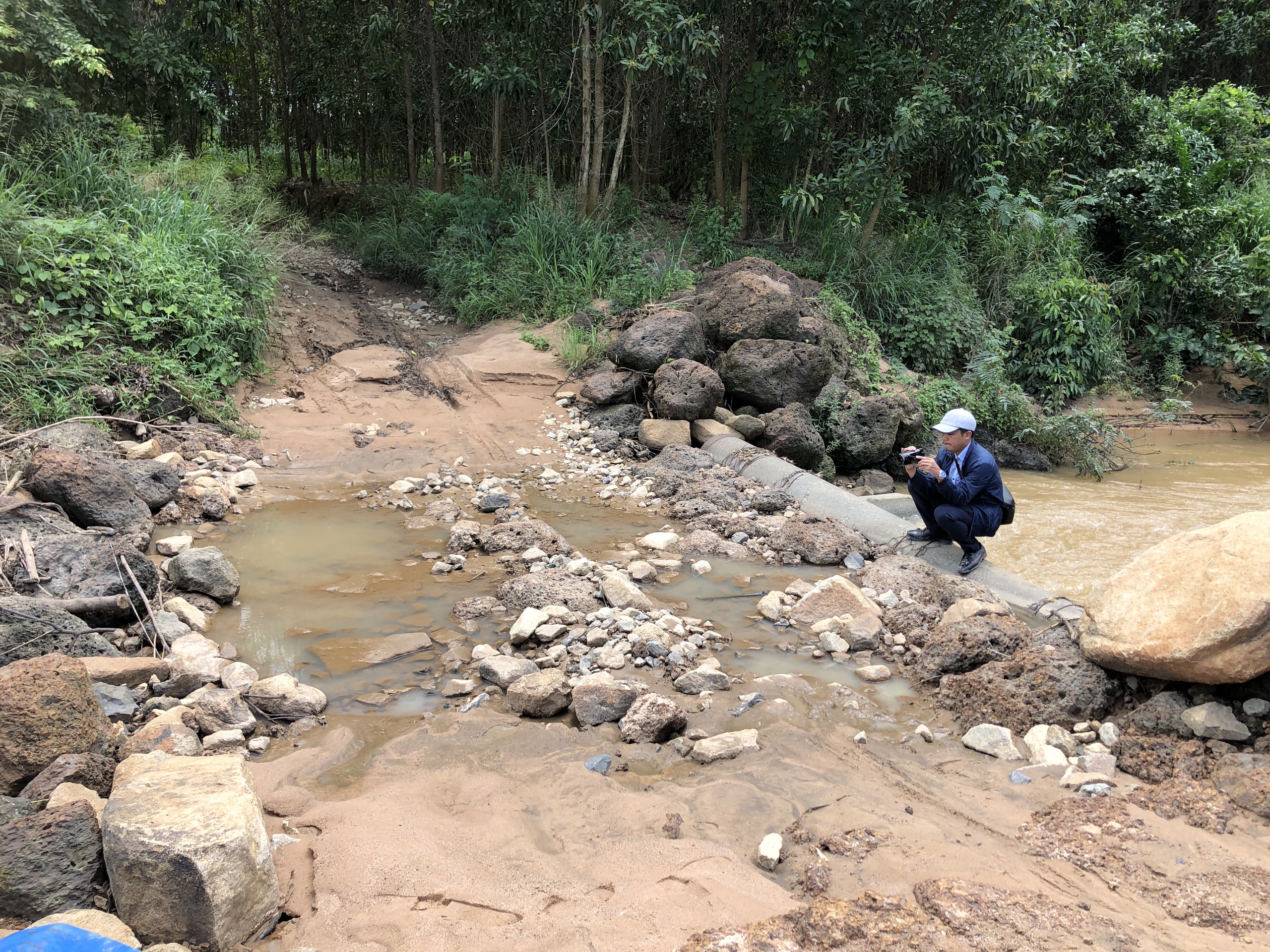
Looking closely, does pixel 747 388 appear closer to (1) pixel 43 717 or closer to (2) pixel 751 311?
(2) pixel 751 311

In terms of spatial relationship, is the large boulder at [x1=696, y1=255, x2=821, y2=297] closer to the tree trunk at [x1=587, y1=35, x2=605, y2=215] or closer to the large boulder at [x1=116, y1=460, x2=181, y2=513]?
the tree trunk at [x1=587, y1=35, x2=605, y2=215]

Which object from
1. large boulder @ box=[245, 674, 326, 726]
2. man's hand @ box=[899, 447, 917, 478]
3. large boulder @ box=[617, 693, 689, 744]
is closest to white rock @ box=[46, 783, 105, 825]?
large boulder @ box=[245, 674, 326, 726]

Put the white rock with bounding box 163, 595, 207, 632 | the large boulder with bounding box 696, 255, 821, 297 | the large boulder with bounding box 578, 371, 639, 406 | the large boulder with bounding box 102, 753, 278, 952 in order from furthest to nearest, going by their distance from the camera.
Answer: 1. the large boulder with bounding box 696, 255, 821, 297
2. the large boulder with bounding box 578, 371, 639, 406
3. the white rock with bounding box 163, 595, 207, 632
4. the large boulder with bounding box 102, 753, 278, 952

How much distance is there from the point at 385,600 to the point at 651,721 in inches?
79.4

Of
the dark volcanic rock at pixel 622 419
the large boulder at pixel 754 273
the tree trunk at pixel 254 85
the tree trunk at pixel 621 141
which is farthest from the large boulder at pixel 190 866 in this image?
the tree trunk at pixel 254 85

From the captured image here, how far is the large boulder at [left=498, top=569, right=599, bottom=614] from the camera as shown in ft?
14.6

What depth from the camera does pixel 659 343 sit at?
27.0ft

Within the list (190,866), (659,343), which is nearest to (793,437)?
(659,343)

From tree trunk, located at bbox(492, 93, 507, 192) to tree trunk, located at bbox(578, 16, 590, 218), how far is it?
1.37 m

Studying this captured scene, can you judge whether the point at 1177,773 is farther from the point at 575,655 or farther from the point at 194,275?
the point at 194,275

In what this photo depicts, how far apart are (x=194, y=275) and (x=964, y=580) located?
274 inches

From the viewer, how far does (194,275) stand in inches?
295

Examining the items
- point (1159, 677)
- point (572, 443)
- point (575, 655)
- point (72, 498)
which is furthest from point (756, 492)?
point (72, 498)

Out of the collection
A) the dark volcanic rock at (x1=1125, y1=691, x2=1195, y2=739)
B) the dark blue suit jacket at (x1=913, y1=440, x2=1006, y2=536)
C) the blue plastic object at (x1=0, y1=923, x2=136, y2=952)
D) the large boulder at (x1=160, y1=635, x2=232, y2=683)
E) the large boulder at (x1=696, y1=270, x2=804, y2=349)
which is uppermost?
the large boulder at (x1=696, y1=270, x2=804, y2=349)
